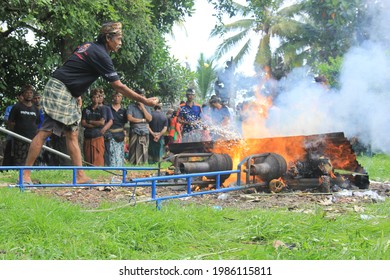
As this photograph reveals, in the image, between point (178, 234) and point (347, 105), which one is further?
point (347, 105)

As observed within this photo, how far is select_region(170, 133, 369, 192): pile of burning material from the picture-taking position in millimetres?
6332

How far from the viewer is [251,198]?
5.83 metres

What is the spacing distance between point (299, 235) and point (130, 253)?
1.31 metres

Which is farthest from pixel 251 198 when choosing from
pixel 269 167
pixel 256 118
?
pixel 256 118

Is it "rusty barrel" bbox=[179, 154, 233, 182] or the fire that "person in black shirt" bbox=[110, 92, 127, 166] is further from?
"rusty barrel" bbox=[179, 154, 233, 182]

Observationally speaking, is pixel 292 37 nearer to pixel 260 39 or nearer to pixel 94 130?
pixel 260 39

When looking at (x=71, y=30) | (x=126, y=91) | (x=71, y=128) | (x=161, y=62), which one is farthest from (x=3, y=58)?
(x=126, y=91)

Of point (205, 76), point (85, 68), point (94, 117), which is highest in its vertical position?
point (205, 76)

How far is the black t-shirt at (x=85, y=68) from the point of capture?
528 centimetres

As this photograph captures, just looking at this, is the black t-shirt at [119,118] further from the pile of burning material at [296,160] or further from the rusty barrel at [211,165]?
the rusty barrel at [211,165]

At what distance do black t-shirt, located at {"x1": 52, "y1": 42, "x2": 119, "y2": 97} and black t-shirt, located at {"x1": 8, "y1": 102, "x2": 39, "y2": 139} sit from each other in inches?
135

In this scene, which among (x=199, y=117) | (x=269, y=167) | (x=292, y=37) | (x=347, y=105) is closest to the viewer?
(x=269, y=167)

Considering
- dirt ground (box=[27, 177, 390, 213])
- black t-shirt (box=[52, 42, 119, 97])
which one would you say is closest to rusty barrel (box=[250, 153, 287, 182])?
dirt ground (box=[27, 177, 390, 213])

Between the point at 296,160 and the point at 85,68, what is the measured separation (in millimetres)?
3337
